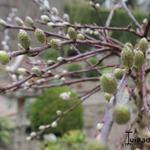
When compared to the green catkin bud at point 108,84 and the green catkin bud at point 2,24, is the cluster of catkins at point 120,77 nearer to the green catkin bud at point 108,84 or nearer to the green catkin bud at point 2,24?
the green catkin bud at point 108,84

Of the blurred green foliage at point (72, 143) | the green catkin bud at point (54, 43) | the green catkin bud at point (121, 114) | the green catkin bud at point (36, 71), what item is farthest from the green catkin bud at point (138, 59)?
the blurred green foliage at point (72, 143)

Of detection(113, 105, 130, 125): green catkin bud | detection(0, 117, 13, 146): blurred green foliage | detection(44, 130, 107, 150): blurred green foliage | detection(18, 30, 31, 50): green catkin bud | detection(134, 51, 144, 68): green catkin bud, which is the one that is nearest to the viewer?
detection(113, 105, 130, 125): green catkin bud

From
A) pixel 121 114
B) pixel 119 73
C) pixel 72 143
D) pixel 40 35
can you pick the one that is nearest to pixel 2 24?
pixel 40 35

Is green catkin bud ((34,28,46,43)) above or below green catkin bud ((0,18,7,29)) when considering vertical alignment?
below

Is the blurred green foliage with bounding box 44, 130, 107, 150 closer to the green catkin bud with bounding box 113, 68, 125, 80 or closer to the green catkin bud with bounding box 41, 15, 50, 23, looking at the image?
the green catkin bud with bounding box 41, 15, 50, 23

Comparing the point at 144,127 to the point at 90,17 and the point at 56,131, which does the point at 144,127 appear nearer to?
the point at 56,131

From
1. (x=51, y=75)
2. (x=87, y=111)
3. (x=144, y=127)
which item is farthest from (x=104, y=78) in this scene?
(x=87, y=111)

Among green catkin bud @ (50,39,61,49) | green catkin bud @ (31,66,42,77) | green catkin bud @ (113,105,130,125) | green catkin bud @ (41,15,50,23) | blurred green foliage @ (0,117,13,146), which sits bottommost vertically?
blurred green foliage @ (0,117,13,146)

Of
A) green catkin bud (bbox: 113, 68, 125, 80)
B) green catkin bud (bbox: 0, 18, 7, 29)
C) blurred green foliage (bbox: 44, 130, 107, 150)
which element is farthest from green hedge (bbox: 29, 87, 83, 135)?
green catkin bud (bbox: 113, 68, 125, 80)
